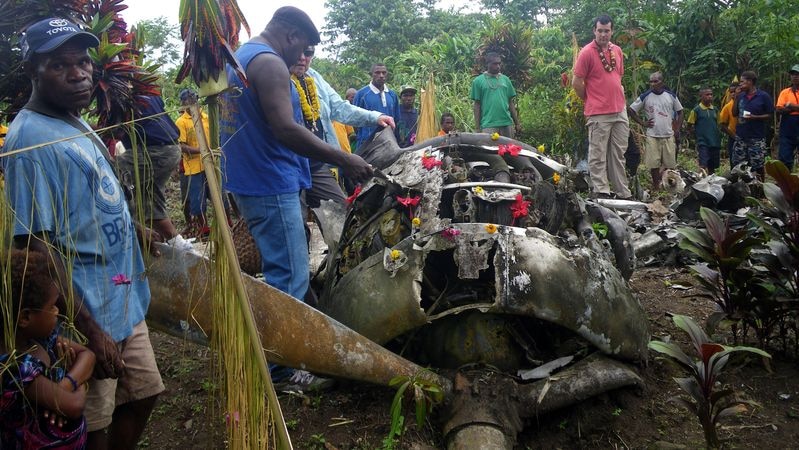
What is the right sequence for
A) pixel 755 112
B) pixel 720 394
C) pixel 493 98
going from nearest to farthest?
pixel 720 394 < pixel 493 98 < pixel 755 112

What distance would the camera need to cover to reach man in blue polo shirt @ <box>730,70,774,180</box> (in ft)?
34.6

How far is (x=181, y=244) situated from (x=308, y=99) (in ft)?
6.47

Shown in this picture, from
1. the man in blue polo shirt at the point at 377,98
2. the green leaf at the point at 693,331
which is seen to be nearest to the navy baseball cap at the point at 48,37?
the green leaf at the point at 693,331

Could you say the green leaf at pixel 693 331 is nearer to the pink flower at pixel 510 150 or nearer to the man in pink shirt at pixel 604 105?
the pink flower at pixel 510 150

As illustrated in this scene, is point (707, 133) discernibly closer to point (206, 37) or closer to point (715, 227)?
point (715, 227)

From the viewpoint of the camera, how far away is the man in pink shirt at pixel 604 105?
831 centimetres

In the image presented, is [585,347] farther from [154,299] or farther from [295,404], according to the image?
[154,299]

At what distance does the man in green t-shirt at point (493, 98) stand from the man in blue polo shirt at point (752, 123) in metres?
3.66

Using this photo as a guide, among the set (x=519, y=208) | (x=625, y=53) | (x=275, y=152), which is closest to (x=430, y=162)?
(x=519, y=208)

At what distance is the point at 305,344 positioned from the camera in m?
3.45

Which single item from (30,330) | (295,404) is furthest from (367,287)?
(30,330)

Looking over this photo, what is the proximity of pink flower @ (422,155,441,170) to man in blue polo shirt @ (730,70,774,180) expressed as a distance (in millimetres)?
8034

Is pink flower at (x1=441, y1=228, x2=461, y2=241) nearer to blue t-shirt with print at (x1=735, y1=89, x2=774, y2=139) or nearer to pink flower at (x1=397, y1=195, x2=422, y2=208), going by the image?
pink flower at (x1=397, y1=195, x2=422, y2=208)

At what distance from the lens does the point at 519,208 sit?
394 cm
